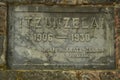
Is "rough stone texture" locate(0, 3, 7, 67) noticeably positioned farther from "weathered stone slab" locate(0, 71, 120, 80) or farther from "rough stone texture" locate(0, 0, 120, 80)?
"weathered stone slab" locate(0, 71, 120, 80)

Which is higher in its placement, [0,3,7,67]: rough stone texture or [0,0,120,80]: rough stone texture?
[0,3,7,67]: rough stone texture

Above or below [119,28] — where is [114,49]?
below

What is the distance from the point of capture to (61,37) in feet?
11.4

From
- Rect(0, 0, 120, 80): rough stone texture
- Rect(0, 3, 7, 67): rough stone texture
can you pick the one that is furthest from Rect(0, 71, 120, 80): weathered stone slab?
Rect(0, 3, 7, 67): rough stone texture

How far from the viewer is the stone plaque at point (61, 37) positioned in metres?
3.43

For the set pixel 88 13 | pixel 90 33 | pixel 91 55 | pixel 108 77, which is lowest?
pixel 108 77

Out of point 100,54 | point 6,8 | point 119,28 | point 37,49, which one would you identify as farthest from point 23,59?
point 119,28

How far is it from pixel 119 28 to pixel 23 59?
1.09 metres

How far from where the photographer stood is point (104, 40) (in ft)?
11.4

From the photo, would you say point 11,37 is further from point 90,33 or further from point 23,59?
point 90,33

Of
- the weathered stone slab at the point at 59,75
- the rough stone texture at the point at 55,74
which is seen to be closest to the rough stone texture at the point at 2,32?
the rough stone texture at the point at 55,74

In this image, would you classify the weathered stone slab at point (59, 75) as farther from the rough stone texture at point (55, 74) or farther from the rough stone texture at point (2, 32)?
the rough stone texture at point (2, 32)

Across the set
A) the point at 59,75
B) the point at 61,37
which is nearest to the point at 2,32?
the point at 61,37

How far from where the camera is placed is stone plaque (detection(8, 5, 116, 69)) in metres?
3.43
